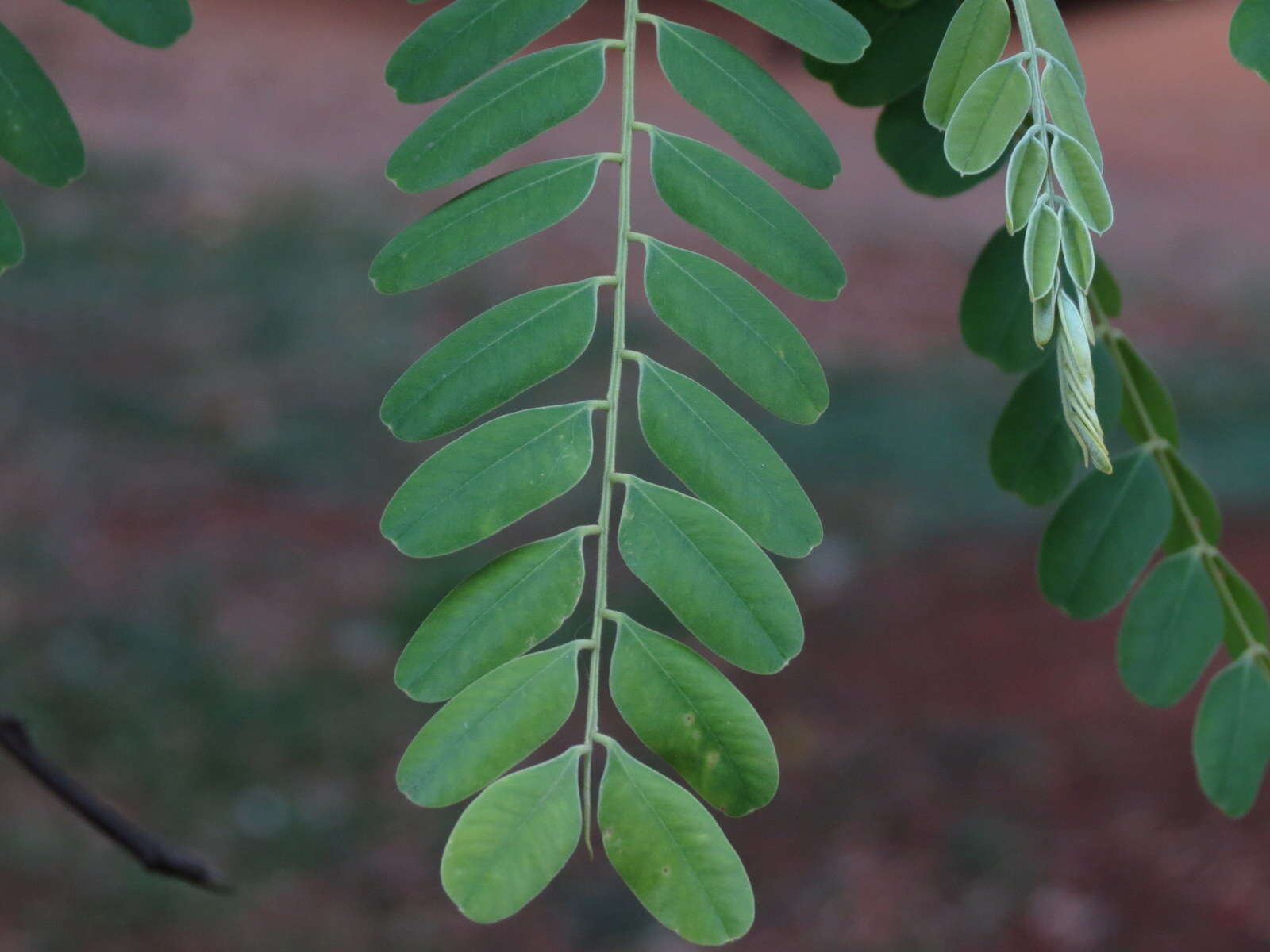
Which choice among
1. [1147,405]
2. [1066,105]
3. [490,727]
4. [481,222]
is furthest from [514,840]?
[1147,405]

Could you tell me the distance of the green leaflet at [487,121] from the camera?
1.11 m

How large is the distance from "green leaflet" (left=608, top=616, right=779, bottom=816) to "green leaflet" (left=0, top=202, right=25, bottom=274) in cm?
58

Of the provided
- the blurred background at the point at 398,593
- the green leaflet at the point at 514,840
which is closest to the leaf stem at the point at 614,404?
the green leaflet at the point at 514,840

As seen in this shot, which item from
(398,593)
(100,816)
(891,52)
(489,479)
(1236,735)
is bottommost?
(398,593)

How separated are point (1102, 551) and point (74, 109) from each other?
10.4 metres

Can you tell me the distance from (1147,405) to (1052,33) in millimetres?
542

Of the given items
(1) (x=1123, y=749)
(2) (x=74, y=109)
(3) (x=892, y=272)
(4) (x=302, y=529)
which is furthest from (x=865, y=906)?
(2) (x=74, y=109)

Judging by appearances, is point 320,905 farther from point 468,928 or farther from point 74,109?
point 74,109

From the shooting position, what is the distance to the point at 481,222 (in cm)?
110

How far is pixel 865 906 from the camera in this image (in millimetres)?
4574

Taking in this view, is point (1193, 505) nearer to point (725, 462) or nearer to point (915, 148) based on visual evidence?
point (915, 148)

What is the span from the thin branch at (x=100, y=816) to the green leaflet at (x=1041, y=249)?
1.04m

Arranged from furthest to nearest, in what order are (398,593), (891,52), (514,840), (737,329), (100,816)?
(398,593), (100,816), (891,52), (737,329), (514,840)

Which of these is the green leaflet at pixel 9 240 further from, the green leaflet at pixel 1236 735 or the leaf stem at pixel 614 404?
the green leaflet at pixel 1236 735
